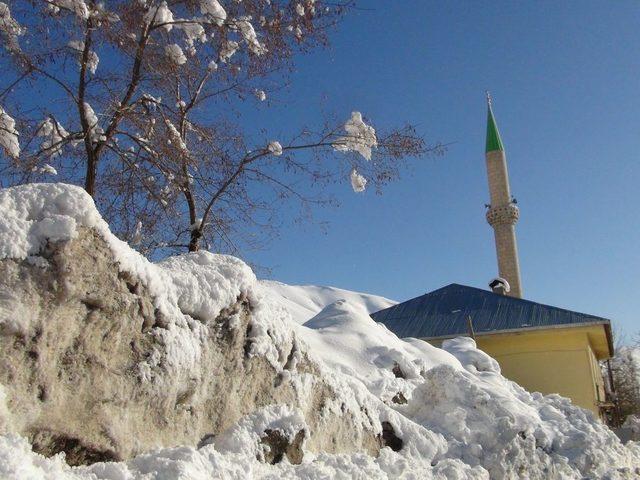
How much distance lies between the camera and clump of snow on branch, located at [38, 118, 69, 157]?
5953mm

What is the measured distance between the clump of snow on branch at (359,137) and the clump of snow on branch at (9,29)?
356cm

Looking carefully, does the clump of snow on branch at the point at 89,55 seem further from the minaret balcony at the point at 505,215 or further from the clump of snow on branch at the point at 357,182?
the minaret balcony at the point at 505,215

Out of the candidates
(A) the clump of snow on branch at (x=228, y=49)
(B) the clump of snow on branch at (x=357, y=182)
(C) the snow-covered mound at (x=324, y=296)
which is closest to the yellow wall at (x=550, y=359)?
(B) the clump of snow on branch at (x=357, y=182)

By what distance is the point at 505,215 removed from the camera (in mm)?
29328

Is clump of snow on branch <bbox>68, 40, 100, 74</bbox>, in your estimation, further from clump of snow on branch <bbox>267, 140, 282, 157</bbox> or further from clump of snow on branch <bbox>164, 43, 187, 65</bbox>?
clump of snow on branch <bbox>267, 140, 282, 157</bbox>

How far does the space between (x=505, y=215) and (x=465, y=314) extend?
12450mm

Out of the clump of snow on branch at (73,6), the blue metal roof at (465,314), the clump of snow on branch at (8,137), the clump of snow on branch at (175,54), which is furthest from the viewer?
the blue metal roof at (465,314)

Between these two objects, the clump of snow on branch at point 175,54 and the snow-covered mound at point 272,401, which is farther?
the clump of snow on branch at point 175,54

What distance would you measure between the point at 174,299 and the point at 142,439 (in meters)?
0.73

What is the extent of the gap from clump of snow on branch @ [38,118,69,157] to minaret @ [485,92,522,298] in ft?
80.5

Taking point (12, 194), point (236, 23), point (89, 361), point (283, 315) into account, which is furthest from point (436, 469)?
point (236, 23)

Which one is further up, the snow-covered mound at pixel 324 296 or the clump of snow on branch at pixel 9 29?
the snow-covered mound at pixel 324 296

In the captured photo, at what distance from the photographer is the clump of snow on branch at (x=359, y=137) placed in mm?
7113

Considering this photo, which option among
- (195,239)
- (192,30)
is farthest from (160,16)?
(195,239)
